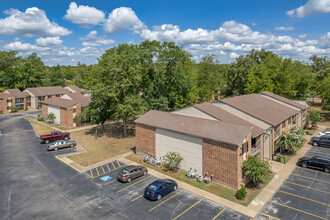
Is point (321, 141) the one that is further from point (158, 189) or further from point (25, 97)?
point (25, 97)

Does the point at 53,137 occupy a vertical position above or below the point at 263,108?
below

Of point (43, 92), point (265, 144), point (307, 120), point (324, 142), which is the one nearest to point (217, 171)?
point (265, 144)

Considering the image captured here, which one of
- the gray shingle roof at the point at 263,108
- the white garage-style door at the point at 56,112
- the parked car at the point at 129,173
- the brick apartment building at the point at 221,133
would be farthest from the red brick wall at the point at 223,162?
the white garage-style door at the point at 56,112

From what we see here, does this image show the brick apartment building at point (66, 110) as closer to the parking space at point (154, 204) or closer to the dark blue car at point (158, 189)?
→ the parking space at point (154, 204)

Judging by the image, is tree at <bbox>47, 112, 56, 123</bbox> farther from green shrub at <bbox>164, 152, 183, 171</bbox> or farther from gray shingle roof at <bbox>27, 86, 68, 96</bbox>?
green shrub at <bbox>164, 152, 183, 171</bbox>

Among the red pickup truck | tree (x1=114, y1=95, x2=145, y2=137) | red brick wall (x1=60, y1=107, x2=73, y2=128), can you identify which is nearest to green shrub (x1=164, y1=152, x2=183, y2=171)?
tree (x1=114, y1=95, x2=145, y2=137)

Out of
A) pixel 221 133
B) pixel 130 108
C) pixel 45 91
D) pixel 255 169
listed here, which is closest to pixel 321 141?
pixel 255 169
